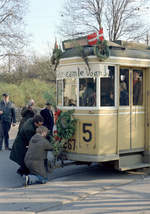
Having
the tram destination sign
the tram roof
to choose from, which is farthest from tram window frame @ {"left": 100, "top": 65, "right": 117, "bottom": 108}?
the tram roof

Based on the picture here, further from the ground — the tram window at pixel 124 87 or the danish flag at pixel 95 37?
the danish flag at pixel 95 37

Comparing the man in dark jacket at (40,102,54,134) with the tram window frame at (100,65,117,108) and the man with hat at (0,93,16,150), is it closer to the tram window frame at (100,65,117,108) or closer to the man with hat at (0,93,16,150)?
the man with hat at (0,93,16,150)

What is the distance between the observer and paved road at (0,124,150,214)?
572 cm

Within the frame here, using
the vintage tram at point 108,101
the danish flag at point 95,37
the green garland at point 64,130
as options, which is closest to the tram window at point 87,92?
the vintage tram at point 108,101

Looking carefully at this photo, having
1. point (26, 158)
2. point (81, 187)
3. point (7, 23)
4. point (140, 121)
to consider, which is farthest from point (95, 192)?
point (7, 23)

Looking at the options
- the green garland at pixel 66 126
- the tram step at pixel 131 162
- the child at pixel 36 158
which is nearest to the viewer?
the child at pixel 36 158

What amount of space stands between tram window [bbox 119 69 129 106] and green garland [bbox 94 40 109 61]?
0.69m

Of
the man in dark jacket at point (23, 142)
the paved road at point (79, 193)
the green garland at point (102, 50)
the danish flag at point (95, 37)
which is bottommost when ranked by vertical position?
the paved road at point (79, 193)

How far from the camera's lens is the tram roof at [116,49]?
7819mm

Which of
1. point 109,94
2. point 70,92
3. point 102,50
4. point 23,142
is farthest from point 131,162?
point 102,50

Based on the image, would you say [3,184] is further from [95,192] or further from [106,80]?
[106,80]

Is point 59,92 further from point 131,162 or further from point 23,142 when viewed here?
point 131,162

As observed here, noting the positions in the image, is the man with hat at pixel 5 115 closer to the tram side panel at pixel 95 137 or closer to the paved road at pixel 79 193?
the paved road at pixel 79 193

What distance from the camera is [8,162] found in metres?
9.81
